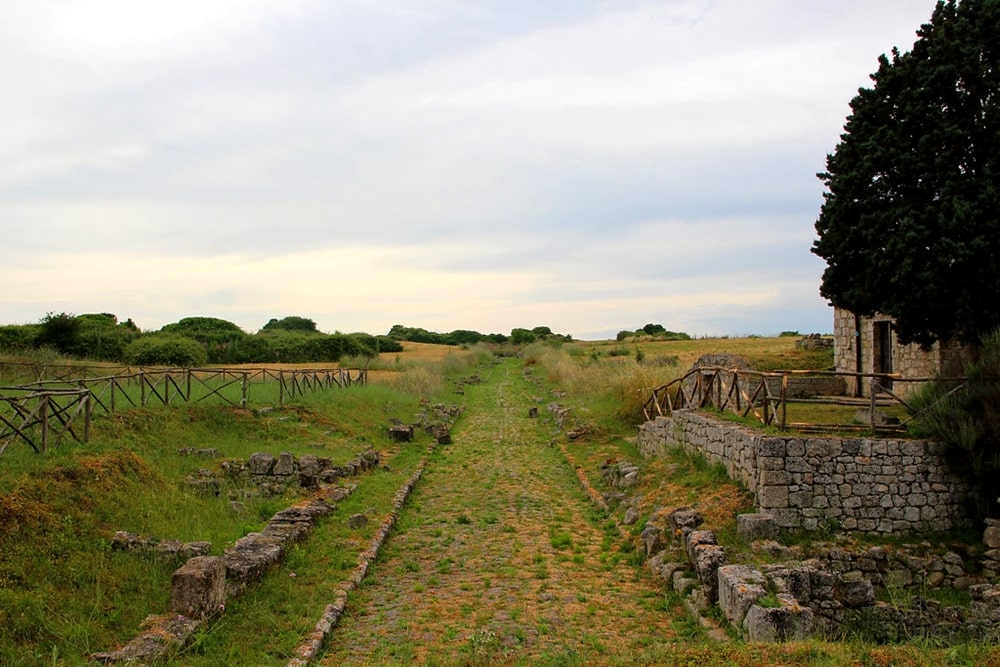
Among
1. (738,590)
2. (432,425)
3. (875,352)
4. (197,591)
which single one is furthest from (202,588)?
(875,352)

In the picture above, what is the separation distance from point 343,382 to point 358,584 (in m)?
23.2

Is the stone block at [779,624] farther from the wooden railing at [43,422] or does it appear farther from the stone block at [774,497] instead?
the wooden railing at [43,422]

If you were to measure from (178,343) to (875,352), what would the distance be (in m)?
39.2

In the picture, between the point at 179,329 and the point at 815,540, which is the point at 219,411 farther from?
the point at 179,329

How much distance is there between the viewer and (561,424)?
85.5ft

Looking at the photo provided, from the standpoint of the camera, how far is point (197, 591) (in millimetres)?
7781

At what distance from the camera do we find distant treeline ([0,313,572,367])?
41.8 meters

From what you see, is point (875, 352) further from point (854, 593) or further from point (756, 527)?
point (854, 593)

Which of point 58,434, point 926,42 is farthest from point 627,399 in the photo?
point 58,434

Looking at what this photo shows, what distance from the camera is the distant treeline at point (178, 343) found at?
41781mm

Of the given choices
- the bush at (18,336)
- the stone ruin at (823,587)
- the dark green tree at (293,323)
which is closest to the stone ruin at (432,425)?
the stone ruin at (823,587)

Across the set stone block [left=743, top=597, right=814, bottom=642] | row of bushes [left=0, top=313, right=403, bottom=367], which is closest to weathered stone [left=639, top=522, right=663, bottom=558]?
stone block [left=743, top=597, right=814, bottom=642]

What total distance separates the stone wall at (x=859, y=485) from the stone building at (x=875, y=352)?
638cm

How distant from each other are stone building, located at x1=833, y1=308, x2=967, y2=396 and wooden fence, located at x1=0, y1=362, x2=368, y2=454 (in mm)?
17805
